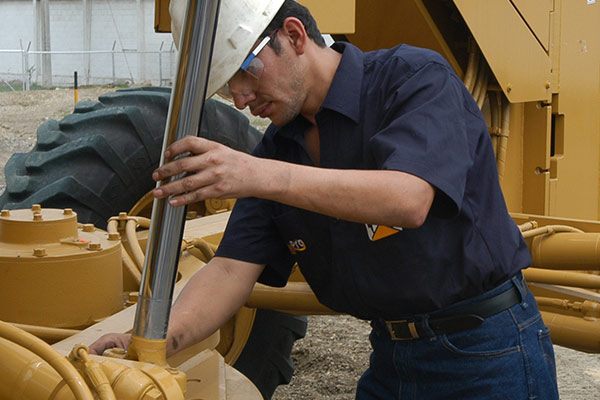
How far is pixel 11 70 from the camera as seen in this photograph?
27.5 metres

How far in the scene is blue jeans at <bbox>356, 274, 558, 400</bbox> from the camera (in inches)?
103

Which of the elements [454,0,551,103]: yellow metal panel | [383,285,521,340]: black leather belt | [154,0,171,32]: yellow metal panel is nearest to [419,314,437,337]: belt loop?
[383,285,521,340]: black leather belt

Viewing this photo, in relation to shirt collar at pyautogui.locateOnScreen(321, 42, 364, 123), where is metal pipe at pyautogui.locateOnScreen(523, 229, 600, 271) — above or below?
below

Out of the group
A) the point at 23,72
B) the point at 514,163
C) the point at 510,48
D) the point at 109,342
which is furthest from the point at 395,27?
the point at 23,72

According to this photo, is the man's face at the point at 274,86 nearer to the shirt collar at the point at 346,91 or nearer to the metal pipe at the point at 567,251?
the shirt collar at the point at 346,91

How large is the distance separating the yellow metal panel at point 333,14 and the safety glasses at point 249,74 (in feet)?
4.42

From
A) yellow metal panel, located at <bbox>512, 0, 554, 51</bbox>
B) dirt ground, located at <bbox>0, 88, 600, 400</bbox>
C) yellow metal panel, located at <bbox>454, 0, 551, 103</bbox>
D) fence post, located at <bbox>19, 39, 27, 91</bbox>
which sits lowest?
dirt ground, located at <bbox>0, 88, 600, 400</bbox>

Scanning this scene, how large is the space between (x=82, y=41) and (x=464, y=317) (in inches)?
1076

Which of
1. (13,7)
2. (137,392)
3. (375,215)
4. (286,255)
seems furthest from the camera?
(13,7)

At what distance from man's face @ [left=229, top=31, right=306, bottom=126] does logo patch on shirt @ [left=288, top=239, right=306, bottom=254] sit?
38 cm

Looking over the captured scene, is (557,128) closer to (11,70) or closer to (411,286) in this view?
(411,286)

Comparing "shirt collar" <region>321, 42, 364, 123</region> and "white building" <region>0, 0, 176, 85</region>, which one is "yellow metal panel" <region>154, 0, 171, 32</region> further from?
"white building" <region>0, 0, 176, 85</region>

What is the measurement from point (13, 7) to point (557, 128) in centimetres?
2650

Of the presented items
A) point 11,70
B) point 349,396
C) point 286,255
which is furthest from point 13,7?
point 286,255
